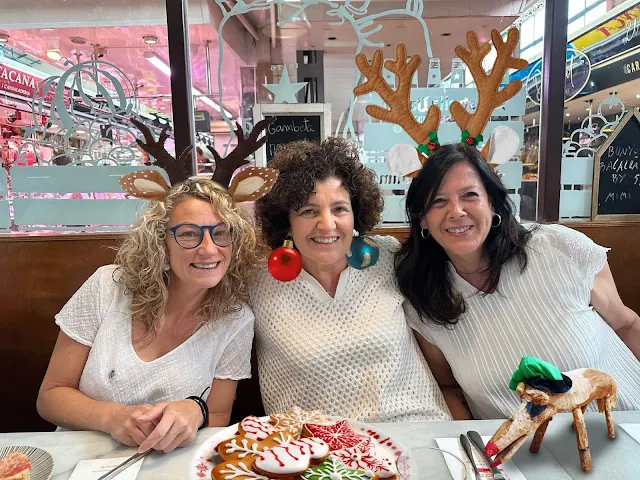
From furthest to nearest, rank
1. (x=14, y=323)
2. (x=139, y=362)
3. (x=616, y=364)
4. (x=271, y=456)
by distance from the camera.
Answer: (x=14, y=323), (x=616, y=364), (x=139, y=362), (x=271, y=456)

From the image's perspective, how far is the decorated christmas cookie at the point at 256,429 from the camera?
104 cm

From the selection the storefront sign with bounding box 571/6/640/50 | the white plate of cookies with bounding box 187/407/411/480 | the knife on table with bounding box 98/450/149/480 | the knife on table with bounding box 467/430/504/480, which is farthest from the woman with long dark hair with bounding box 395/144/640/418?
the storefront sign with bounding box 571/6/640/50

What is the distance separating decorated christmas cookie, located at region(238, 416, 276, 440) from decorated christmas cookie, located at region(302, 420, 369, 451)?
91mm

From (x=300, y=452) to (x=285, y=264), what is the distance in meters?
0.77

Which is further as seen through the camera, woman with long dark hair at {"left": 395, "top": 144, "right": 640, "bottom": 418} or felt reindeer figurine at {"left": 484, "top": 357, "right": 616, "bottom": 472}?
woman with long dark hair at {"left": 395, "top": 144, "right": 640, "bottom": 418}

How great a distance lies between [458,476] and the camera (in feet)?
3.25

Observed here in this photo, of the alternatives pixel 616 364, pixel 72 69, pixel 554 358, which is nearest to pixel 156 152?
pixel 72 69

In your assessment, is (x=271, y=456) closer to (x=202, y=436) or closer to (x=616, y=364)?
(x=202, y=436)

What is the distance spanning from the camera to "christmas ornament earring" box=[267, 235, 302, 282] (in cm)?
161

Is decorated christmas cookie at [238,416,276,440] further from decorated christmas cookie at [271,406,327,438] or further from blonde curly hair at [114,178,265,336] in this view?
blonde curly hair at [114,178,265,336]

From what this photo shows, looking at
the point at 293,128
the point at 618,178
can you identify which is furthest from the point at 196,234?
the point at 618,178

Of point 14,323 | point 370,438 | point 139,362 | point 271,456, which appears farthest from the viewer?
point 14,323

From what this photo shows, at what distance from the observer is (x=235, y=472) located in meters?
0.90

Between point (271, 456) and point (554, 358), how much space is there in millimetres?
1043
